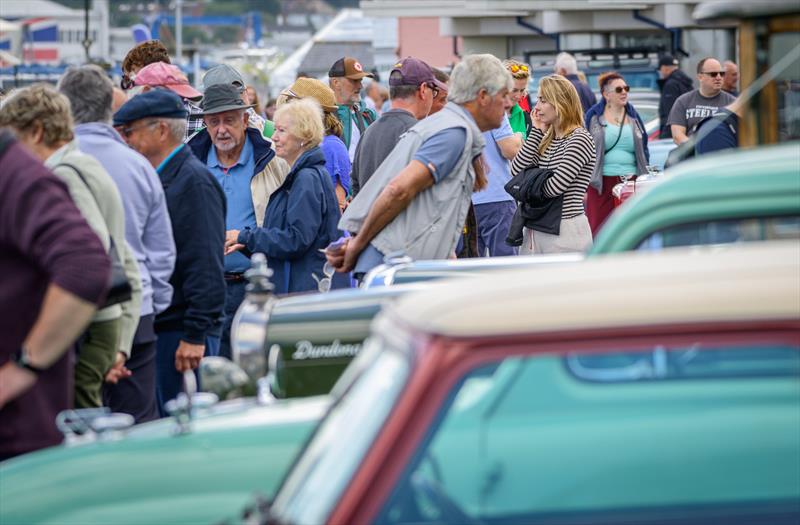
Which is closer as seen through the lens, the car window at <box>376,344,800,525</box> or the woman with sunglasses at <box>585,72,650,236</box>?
the car window at <box>376,344,800,525</box>

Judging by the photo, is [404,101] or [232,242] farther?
[404,101]

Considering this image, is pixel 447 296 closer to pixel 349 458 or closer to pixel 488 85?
pixel 349 458

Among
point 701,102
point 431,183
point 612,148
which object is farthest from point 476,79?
point 701,102

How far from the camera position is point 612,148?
41.9 feet

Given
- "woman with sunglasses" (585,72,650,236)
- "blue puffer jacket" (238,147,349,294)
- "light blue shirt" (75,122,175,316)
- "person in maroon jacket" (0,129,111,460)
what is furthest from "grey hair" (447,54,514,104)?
"woman with sunglasses" (585,72,650,236)

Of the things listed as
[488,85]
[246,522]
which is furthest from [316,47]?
[246,522]

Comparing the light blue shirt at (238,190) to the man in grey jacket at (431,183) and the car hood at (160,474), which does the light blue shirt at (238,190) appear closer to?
the man in grey jacket at (431,183)

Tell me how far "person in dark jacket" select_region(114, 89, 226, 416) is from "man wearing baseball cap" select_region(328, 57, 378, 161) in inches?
166

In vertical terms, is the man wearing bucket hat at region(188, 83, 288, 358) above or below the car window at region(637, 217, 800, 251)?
above

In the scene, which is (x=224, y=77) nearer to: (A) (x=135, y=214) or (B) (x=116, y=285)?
(A) (x=135, y=214)

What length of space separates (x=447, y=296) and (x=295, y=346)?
7.46 feet

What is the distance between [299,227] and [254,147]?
0.67 meters

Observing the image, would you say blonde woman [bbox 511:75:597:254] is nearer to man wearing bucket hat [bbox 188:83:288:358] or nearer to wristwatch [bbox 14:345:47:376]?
man wearing bucket hat [bbox 188:83:288:358]

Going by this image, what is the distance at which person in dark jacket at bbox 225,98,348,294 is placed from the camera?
24.3 feet
